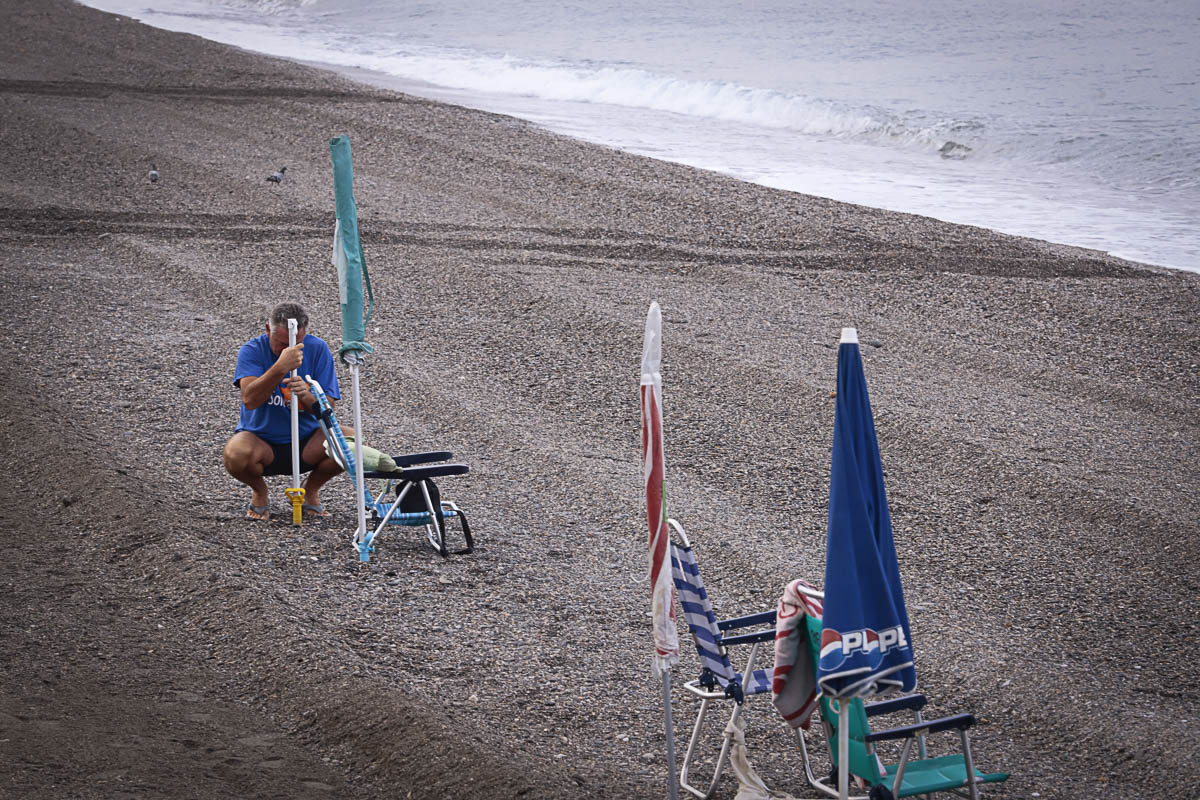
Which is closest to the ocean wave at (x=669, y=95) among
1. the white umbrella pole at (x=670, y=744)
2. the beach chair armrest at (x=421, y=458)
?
the beach chair armrest at (x=421, y=458)

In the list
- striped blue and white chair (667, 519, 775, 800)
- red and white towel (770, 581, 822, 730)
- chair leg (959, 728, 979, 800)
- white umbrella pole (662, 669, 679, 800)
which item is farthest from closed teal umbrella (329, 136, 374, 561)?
chair leg (959, 728, 979, 800)

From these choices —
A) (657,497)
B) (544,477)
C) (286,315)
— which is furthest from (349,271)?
(657,497)

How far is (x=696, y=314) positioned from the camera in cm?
1480

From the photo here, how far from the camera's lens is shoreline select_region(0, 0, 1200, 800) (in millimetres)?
6062

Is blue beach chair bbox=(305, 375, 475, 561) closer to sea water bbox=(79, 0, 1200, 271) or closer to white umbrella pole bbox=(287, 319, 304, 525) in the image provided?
white umbrella pole bbox=(287, 319, 304, 525)

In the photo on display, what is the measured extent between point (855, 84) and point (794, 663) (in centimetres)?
4538

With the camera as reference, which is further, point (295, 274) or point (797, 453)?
point (295, 274)

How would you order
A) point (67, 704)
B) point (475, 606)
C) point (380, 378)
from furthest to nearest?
point (380, 378) → point (475, 606) → point (67, 704)

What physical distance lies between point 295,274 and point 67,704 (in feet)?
34.8

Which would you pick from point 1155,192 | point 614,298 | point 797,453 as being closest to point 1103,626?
point 797,453

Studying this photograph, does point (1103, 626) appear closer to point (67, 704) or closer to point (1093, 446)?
point (1093, 446)

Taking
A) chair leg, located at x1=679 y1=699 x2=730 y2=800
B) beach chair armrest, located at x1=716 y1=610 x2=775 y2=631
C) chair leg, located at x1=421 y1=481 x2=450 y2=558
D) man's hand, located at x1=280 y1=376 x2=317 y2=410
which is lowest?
chair leg, located at x1=679 y1=699 x2=730 y2=800

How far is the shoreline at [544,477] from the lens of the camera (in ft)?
19.9

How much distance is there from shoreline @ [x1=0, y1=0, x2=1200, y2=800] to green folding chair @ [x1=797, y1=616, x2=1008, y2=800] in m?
0.58
